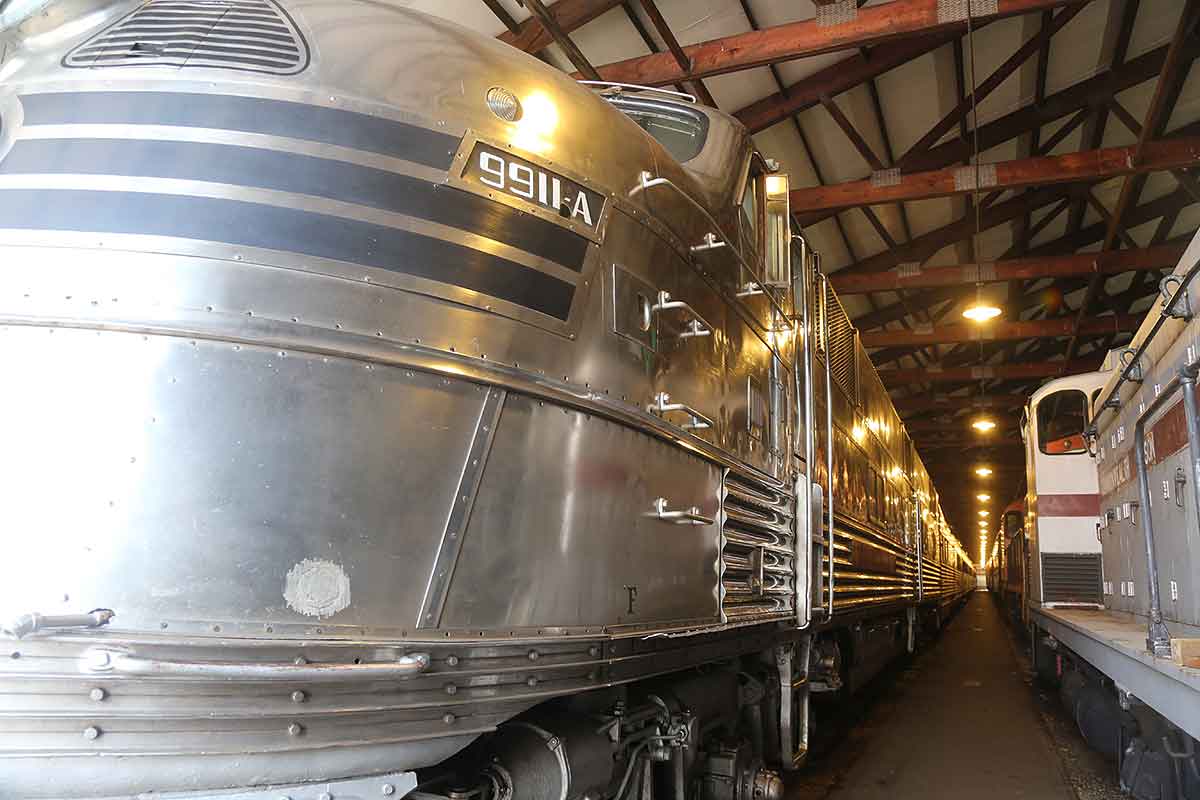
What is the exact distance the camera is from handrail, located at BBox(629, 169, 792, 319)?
2.99 meters

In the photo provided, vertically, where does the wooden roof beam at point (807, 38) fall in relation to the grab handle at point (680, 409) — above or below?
above

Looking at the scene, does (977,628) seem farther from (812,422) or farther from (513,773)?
(513,773)

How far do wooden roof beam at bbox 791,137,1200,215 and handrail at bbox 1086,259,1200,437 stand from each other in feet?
15.8

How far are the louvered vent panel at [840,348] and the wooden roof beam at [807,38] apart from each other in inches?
115

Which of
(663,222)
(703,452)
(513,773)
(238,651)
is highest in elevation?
(663,222)

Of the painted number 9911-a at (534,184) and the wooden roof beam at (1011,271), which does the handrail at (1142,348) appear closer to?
the painted number 9911-a at (534,184)

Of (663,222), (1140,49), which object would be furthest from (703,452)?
(1140,49)

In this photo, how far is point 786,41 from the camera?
340 inches

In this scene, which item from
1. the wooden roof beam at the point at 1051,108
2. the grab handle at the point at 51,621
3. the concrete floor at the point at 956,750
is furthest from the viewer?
the wooden roof beam at the point at 1051,108

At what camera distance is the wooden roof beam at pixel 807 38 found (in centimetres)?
827

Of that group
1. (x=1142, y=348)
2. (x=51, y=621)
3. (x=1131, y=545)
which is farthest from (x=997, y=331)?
(x=51, y=621)

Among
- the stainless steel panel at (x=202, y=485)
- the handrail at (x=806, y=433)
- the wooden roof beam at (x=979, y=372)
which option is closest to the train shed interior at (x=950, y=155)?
the handrail at (x=806, y=433)

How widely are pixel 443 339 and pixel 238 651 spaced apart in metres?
0.87

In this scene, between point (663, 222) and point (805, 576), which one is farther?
point (805, 576)
